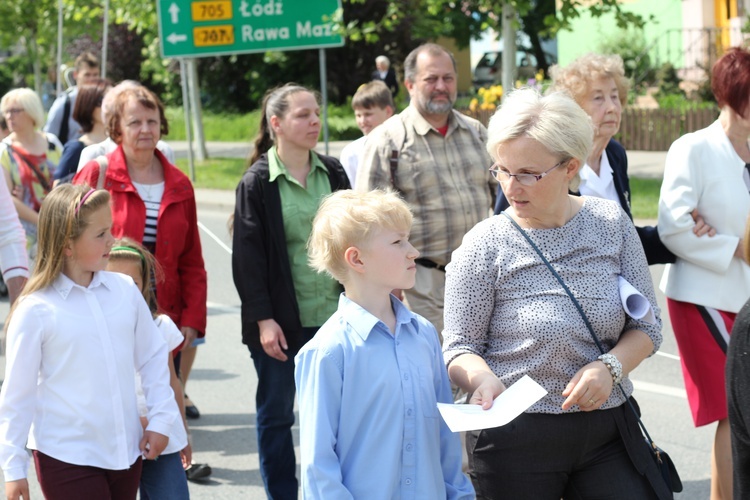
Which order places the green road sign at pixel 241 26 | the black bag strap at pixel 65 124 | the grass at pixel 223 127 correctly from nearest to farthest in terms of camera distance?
the black bag strap at pixel 65 124 < the green road sign at pixel 241 26 < the grass at pixel 223 127

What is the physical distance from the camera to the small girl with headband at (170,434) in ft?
13.4

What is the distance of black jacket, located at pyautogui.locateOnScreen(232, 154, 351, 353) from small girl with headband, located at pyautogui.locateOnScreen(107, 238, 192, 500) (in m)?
0.41

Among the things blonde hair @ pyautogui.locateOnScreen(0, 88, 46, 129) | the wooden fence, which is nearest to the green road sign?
the wooden fence

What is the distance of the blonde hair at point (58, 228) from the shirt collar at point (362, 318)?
3.71 feet

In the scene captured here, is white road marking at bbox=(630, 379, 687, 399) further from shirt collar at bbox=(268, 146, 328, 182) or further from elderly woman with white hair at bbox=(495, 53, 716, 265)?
shirt collar at bbox=(268, 146, 328, 182)

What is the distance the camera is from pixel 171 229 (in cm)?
536

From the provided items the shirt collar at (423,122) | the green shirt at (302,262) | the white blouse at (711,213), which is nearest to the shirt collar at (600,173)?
the white blouse at (711,213)

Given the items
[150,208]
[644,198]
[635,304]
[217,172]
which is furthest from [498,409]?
[217,172]

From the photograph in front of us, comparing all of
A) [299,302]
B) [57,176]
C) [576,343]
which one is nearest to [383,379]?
[576,343]

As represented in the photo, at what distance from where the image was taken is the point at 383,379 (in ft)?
10.0

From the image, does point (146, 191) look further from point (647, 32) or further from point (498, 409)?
point (647, 32)

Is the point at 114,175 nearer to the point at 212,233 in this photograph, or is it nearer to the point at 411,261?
the point at 411,261

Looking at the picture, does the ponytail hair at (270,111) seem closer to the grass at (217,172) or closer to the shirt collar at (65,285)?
the shirt collar at (65,285)

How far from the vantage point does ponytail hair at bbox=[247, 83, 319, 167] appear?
5.04 meters
